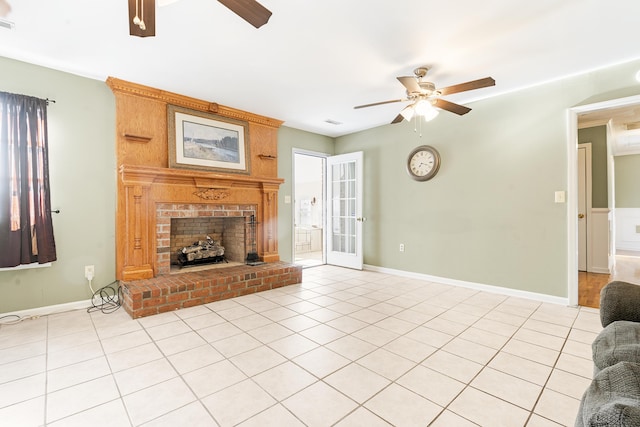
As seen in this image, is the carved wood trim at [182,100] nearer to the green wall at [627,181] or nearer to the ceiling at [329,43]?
the ceiling at [329,43]

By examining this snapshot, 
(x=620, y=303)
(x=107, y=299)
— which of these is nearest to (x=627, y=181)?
(x=620, y=303)

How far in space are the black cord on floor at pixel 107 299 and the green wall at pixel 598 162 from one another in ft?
23.4

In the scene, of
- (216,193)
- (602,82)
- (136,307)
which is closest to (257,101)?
(216,193)

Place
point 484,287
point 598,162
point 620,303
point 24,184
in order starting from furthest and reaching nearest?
point 598,162 < point 484,287 < point 24,184 < point 620,303

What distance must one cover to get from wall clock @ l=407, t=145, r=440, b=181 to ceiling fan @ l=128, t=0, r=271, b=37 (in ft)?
11.3

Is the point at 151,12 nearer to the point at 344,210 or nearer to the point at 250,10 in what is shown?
the point at 250,10

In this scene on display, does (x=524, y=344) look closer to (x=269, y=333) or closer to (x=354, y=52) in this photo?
(x=269, y=333)

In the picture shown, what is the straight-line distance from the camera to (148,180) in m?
3.41

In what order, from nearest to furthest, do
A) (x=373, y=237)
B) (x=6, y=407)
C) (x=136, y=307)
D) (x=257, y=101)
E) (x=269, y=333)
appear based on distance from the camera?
(x=6, y=407)
(x=269, y=333)
(x=136, y=307)
(x=257, y=101)
(x=373, y=237)

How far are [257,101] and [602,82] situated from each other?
3871 mm

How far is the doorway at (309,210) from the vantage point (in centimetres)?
718

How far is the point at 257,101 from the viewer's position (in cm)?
398

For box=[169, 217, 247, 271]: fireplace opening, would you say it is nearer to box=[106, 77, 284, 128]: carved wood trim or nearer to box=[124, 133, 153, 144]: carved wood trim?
box=[124, 133, 153, 144]: carved wood trim

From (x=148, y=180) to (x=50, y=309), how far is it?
162cm
